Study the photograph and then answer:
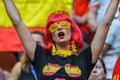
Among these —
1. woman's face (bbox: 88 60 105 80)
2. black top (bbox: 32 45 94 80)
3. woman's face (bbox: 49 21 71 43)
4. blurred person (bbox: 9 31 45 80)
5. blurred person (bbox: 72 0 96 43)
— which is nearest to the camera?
black top (bbox: 32 45 94 80)

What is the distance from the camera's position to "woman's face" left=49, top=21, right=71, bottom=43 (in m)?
4.45

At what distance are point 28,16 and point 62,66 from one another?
4.96 feet

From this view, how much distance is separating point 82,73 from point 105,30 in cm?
36

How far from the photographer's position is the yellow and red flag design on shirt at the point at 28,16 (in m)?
5.74

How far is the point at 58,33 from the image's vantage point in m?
4.46

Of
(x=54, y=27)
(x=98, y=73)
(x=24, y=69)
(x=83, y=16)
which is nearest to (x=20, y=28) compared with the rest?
(x=54, y=27)

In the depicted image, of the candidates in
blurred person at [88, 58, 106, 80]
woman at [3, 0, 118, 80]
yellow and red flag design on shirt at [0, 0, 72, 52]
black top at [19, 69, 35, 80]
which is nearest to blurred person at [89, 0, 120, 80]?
blurred person at [88, 58, 106, 80]

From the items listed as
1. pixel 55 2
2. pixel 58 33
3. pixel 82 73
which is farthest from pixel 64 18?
pixel 55 2

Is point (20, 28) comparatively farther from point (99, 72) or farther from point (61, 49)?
point (99, 72)

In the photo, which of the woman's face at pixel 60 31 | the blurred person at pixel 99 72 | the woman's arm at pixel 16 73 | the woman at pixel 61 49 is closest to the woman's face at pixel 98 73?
the blurred person at pixel 99 72

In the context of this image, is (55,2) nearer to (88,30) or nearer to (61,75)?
(88,30)

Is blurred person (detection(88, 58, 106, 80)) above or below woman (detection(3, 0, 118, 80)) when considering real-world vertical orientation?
below

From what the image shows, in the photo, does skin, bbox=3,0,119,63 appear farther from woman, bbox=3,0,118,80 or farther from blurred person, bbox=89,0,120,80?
blurred person, bbox=89,0,120,80

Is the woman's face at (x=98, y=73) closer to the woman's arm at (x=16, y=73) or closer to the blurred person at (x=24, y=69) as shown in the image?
the blurred person at (x=24, y=69)
